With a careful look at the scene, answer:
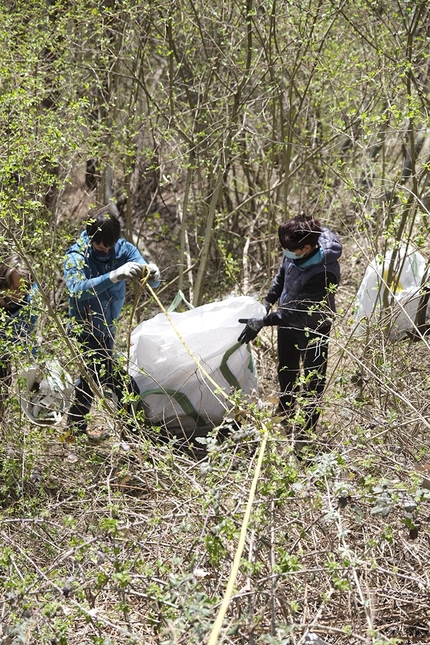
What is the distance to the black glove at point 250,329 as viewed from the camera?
4081mm

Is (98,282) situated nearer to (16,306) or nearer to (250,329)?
(16,306)

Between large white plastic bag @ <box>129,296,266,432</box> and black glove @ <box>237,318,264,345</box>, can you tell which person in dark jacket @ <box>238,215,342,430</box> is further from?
large white plastic bag @ <box>129,296,266,432</box>

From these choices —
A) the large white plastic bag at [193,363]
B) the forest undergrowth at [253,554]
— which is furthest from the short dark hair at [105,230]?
the forest undergrowth at [253,554]

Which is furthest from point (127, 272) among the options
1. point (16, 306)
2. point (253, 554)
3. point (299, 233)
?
point (253, 554)

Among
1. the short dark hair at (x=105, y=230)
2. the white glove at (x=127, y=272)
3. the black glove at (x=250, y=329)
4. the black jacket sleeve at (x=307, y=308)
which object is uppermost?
the short dark hair at (x=105, y=230)

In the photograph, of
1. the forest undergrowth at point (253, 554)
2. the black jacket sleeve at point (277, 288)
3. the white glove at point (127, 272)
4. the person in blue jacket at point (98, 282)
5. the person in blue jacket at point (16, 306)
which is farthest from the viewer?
the black jacket sleeve at point (277, 288)

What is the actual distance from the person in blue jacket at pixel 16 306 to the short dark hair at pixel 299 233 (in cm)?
129

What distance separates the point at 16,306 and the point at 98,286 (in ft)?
1.51

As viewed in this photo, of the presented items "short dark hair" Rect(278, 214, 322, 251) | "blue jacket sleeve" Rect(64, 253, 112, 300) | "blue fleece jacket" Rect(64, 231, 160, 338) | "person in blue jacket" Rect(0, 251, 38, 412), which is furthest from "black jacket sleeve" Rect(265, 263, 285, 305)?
"person in blue jacket" Rect(0, 251, 38, 412)

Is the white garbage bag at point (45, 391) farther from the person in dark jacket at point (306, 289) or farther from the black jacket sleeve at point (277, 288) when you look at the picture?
the black jacket sleeve at point (277, 288)

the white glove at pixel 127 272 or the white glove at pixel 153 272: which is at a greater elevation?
the white glove at pixel 127 272

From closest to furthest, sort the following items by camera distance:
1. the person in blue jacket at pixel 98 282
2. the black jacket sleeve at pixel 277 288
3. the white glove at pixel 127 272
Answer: the person in blue jacket at pixel 98 282, the white glove at pixel 127 272, the black jacket sleeve at pixel 277 288

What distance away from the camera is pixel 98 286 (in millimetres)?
3930

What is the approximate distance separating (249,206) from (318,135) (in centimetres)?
106
